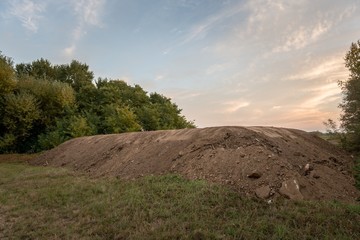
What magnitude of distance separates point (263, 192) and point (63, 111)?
27.8m

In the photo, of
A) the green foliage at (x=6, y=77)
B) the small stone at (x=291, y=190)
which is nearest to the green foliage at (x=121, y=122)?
the green foliage at (x=6, y=77)

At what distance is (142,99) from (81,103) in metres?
7.53

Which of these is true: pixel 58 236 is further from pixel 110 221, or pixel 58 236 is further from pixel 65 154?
pixel 65 154

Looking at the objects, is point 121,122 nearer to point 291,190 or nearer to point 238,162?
point 238,162

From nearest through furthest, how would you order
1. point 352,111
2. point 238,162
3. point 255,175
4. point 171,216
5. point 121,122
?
point 171,216 < point 255,175 < point 238,162 < point 352,111 < point 121,122

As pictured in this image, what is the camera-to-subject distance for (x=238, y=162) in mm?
9727

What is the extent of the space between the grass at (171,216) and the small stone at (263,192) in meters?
0.36

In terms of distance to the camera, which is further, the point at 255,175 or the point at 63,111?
the point at 63,111

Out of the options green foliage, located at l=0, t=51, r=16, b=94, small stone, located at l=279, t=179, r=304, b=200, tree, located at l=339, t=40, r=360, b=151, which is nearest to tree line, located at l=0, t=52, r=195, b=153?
green foliage, located at l=0, t=51, r=16, b=94

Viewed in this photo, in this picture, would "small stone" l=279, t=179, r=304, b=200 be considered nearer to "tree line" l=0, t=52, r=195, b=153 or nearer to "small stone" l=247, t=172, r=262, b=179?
"small stone" l=247, t=172, r=262, b=179

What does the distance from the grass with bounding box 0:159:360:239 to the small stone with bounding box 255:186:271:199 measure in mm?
359

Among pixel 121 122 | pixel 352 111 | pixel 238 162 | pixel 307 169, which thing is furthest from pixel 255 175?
pixel 121 122

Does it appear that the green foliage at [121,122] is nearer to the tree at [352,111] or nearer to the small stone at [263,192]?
the tree at [352,111]

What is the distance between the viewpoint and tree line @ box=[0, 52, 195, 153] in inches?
1124
